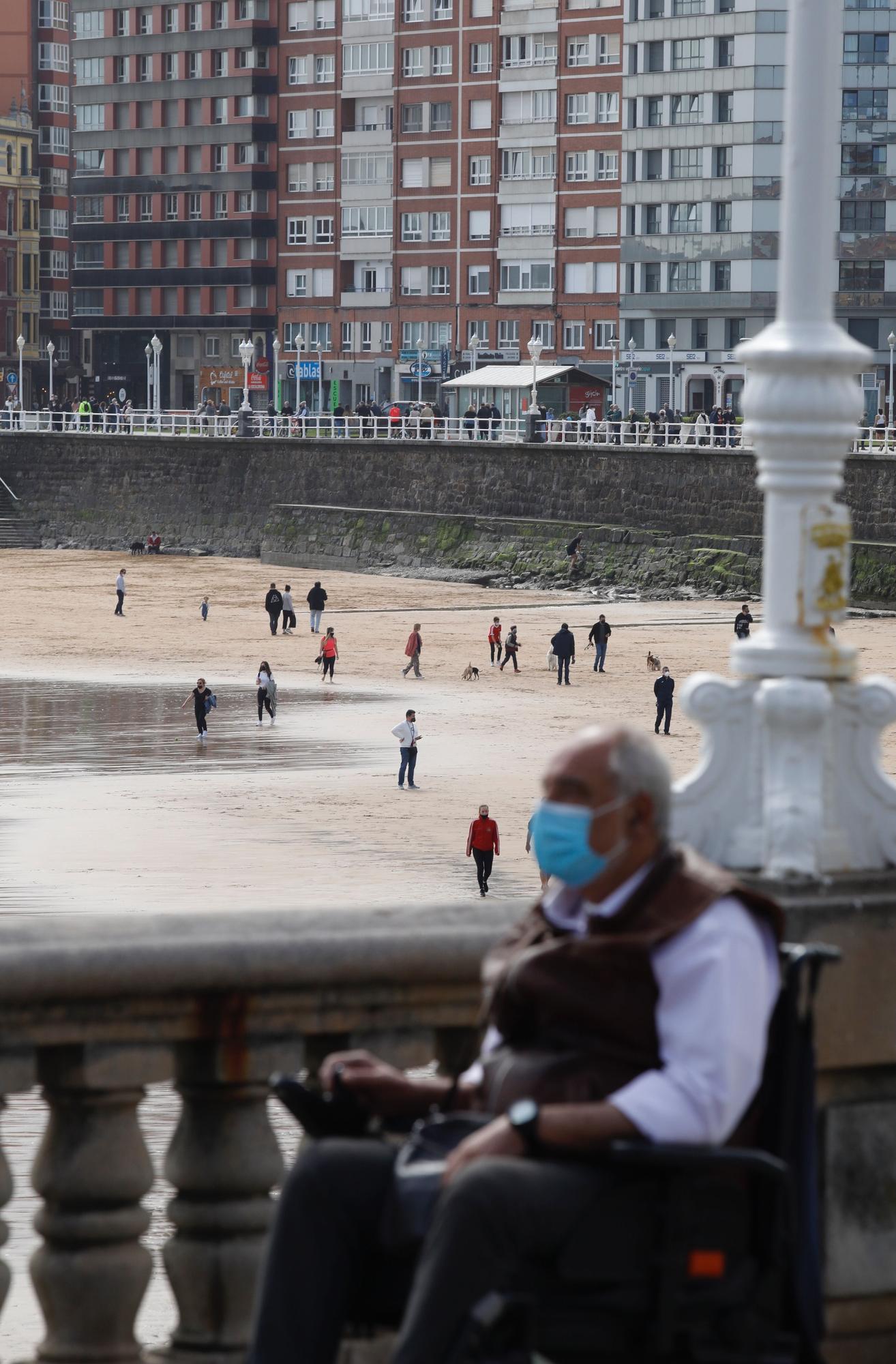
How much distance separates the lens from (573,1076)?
366 centimetres

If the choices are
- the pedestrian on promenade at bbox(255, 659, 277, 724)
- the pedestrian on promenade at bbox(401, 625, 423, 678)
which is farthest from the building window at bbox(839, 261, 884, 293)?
the pedestrian on promenade at bbox(255, 659, 277, 724)

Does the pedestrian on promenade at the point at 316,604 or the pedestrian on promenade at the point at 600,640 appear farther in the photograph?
the pedestrian on promenade at the point at 316,604

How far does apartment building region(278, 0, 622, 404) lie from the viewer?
280ft

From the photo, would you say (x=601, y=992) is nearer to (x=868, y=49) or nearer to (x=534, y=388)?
(x=534, y=388)

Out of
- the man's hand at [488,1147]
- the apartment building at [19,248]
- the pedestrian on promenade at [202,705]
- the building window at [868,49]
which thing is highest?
the building window at [868,49]

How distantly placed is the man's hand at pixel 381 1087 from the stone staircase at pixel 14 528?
2786 inches

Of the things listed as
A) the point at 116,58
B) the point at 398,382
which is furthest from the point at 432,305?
the point at 116,58

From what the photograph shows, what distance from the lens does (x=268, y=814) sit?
1110 inches

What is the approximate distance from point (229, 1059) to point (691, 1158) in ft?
3.52

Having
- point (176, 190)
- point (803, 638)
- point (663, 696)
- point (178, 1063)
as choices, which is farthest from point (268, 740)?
point (176, 190)

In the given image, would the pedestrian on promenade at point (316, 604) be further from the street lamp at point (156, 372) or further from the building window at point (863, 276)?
the building window at point (863, 276)

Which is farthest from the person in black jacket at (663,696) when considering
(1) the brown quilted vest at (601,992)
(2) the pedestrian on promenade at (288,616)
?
(1) the brown quilted vest at (601,992)

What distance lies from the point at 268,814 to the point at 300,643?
67.0 ft

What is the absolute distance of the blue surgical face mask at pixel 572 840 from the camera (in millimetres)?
3615
